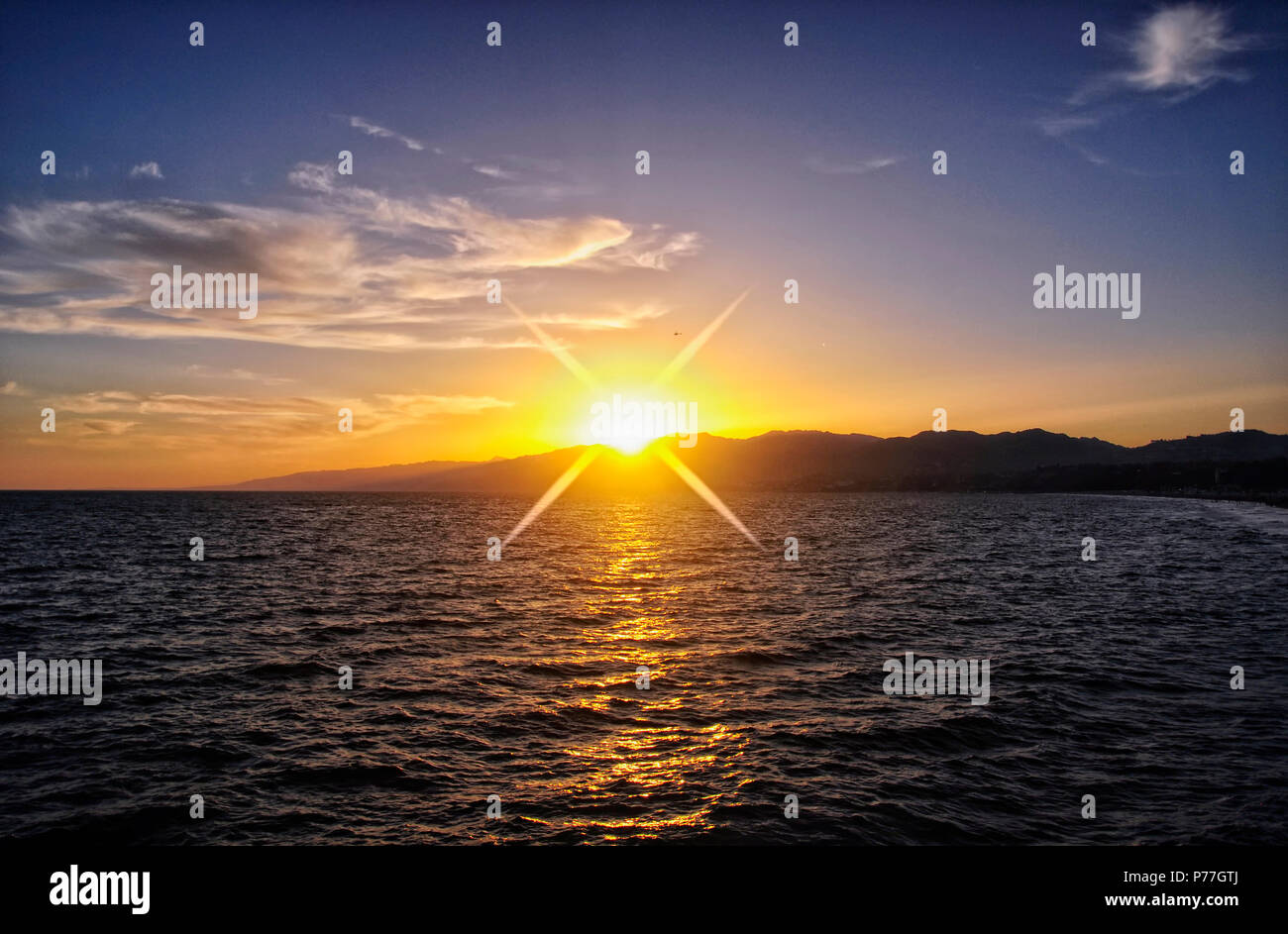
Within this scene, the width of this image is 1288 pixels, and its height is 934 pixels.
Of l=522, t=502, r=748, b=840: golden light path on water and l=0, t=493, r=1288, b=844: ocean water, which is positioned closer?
l=0, t=493, r=1288, b=844: ocean water

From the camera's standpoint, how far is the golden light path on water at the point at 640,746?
13.4 m

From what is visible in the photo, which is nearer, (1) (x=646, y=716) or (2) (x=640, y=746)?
(2) (x=640, y=746)

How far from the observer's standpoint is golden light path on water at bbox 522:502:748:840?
43.9 feet

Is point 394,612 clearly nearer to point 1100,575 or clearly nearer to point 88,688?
point 88,688

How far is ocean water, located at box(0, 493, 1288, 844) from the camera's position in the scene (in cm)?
1325

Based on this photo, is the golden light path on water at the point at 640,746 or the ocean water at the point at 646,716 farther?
the golden light path on water at the point at 640,746

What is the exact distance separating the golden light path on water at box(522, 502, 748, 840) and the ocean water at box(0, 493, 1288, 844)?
0.28 ft

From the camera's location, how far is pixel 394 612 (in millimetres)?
34688

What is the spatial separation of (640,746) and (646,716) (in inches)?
85.1

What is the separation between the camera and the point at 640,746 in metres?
16.8

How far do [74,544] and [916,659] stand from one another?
272 feet

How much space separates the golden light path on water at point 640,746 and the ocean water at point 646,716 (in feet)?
0.28
